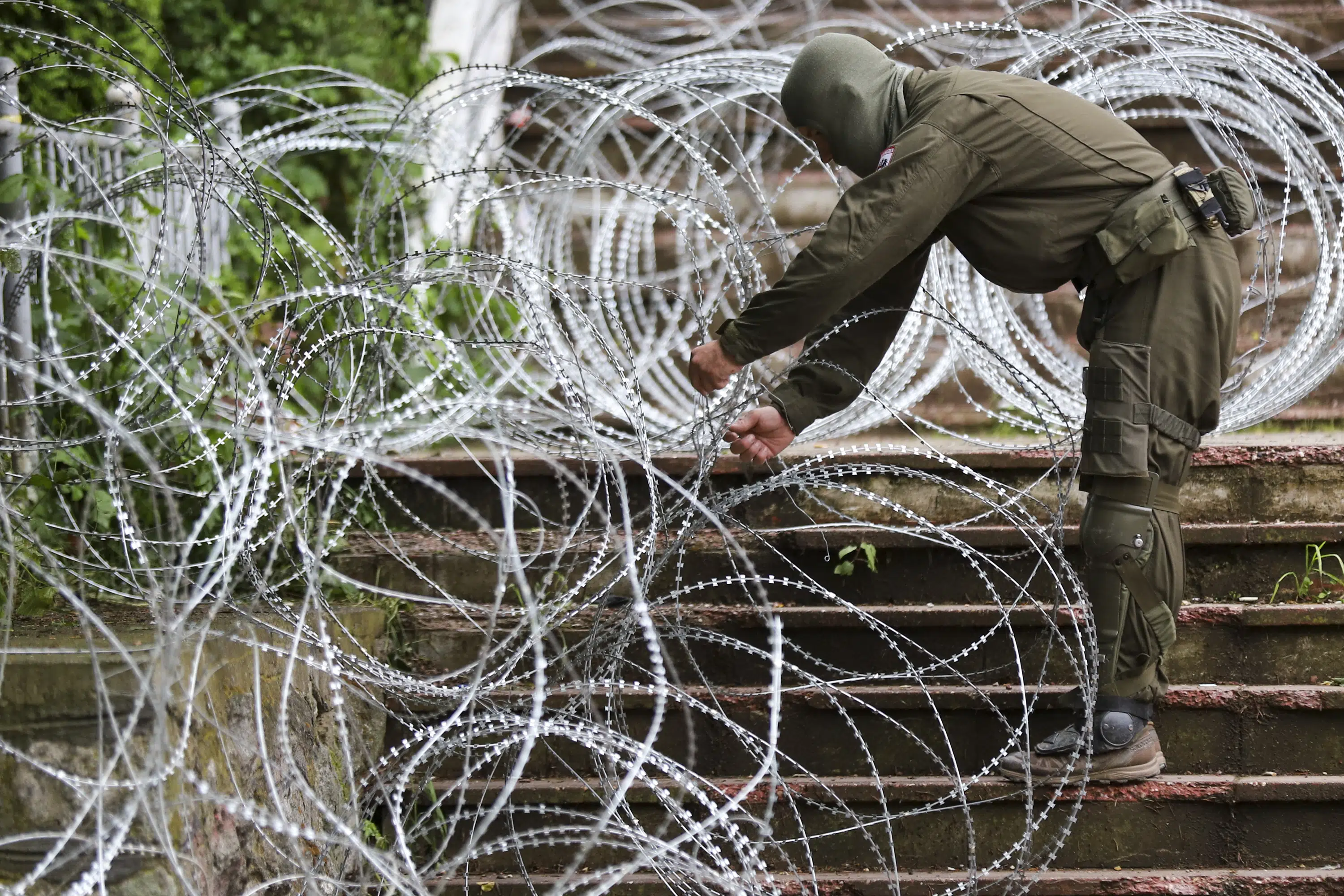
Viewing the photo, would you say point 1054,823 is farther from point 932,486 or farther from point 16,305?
point 16,305

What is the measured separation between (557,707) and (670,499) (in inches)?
31.5

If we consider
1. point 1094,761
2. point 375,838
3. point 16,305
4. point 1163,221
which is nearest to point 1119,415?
point 1163,221

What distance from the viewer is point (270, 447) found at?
2035 mm

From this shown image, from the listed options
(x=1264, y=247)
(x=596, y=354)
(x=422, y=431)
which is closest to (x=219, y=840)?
(x=422, y=431)

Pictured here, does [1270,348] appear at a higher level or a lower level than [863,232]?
lower

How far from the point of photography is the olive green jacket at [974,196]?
2.93 m

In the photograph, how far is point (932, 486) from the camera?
3.97 meters

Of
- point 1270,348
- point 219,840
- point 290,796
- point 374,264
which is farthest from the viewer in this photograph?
point 1270,348

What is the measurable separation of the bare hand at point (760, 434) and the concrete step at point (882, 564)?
0.38 meters

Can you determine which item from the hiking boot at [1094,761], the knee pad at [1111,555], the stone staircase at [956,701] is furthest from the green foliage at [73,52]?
the hiking boot at [1094,761]

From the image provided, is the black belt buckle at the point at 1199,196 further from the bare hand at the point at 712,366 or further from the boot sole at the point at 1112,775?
the boot sole at the point at 1112,775

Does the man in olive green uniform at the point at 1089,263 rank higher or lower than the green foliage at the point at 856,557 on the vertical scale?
higher

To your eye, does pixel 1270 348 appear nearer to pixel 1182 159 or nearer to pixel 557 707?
pixel 1182 159

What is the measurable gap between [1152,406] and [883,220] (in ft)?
2.71
